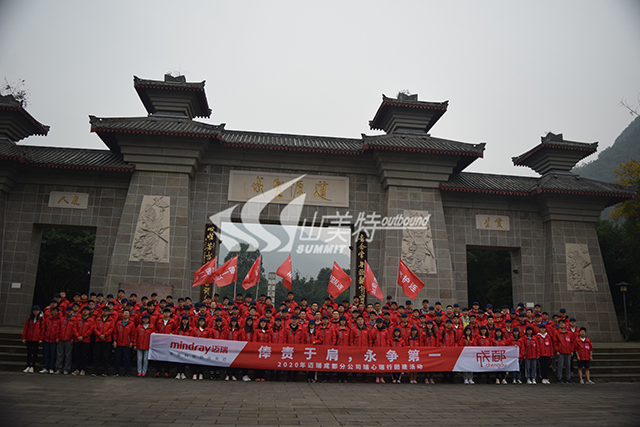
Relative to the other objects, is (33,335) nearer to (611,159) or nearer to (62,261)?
(62,261)

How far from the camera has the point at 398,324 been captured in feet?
28.2

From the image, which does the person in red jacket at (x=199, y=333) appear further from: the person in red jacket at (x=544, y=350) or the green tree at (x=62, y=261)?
the green tree at (x=62, y=261)

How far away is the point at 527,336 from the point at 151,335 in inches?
275

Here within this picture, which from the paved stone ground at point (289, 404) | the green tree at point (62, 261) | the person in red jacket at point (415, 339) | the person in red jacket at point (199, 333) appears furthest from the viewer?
the green tree at point (62, 261)

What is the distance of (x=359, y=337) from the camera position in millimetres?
7965

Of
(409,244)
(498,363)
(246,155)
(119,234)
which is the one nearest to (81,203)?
(119,234)

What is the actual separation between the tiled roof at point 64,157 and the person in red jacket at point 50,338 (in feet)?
17.4

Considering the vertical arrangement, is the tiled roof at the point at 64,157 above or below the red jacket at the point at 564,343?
above

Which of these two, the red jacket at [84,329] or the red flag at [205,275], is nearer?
the red jacket at [84,329]

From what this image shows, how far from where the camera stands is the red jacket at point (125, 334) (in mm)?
7410

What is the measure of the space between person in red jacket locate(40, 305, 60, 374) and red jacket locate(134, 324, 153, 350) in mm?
1505

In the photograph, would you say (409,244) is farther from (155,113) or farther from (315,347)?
(155,113)

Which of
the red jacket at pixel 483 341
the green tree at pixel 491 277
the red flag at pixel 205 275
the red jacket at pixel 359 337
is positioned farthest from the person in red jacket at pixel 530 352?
the green tree at pixel 491 277

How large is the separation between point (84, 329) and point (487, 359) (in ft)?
23.9
